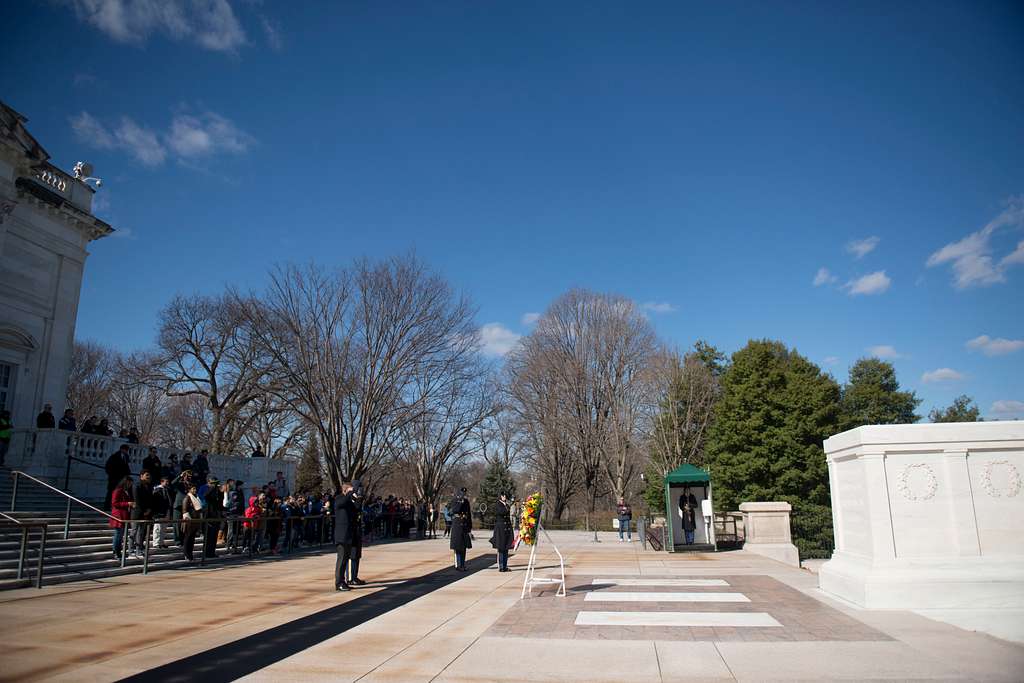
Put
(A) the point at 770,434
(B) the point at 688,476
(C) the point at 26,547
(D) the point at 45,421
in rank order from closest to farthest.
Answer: (C) the point at 26,547 → (B) the point at 688,476 → (D) the point at 45,421 → (A) the point at 770,434

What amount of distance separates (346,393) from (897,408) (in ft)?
140

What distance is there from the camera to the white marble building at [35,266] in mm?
22562

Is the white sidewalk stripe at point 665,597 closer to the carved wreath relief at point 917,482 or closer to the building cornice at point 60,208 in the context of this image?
the carved wreath relief at point 917,482

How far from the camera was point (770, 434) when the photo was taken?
125 feet

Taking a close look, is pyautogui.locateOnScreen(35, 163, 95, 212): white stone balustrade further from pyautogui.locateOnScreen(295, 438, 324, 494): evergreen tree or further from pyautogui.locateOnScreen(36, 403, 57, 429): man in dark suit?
pyautogui.locateOnScreen(295, 438, 324, 494): evergreen tree

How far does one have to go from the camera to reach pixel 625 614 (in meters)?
9.25

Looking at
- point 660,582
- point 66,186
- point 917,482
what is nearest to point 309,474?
point 66,186

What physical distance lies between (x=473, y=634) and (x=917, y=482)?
685 centimetres

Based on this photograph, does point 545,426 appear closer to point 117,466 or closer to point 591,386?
point 591,386

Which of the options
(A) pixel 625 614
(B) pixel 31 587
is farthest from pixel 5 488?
(A) pixel 625 614

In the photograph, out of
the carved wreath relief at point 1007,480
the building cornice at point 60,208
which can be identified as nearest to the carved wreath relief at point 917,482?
the carved wreath relief at point 1007,480

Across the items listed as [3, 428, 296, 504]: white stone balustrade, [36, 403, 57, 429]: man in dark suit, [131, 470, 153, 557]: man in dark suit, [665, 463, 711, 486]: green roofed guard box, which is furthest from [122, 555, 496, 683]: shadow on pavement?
[36, 403, 57, 429]: man in dark suit

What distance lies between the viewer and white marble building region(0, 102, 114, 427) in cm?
2256

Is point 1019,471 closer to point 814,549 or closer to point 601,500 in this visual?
point 814,549
